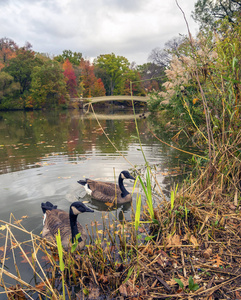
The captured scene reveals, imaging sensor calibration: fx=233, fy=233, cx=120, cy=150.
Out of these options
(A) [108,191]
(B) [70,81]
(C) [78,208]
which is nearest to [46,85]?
(B) [70,81]

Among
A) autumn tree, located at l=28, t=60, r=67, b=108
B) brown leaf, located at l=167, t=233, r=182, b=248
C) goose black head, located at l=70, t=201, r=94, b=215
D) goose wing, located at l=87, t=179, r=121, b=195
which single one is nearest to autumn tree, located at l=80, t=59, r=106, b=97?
autumn tree, located at l=28, t=60, r=67, b=108

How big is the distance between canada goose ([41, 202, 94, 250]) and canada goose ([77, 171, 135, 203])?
155 cm

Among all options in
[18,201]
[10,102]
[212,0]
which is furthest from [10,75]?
[18,201]

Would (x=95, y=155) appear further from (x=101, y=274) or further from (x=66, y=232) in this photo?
(x=101, y=274)

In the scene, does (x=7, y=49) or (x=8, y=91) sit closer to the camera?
(x=8, y=91)

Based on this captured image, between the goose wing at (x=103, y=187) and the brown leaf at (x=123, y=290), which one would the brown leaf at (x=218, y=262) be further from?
the goose wing at (x=103, y=187)

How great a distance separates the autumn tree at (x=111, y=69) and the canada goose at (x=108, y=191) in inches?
2923

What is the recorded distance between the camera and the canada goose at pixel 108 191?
6203mm

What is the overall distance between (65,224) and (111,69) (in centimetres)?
7801

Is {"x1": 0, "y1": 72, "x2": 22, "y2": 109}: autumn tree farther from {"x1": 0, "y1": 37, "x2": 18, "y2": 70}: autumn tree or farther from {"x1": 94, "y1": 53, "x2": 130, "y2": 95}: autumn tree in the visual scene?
{"x1": 94, "y1": 53, "x2": 130, "y2": 95}: autumn tree

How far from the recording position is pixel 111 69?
7725cm

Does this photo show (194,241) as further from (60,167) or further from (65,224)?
(60,167)

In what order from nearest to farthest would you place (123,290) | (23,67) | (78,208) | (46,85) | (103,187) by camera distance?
(123,290), (78,208), (103,187), (46,85), (23,67)

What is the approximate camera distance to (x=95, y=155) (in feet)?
35.8
